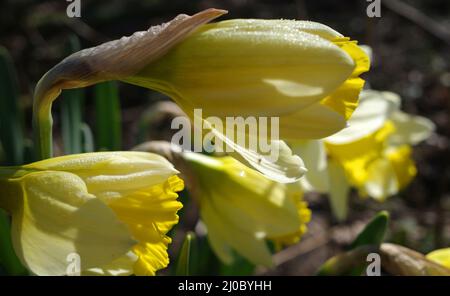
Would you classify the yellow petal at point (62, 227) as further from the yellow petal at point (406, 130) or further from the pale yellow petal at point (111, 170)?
the yellow petal at point (406, 130)

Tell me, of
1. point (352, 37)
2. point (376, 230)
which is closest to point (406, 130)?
point (376, 230)

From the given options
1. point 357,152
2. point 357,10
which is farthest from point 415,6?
point 357,152

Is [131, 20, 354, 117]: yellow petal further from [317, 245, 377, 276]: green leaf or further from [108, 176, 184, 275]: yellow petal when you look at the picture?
[317, 245, 377, 276]: green leaf

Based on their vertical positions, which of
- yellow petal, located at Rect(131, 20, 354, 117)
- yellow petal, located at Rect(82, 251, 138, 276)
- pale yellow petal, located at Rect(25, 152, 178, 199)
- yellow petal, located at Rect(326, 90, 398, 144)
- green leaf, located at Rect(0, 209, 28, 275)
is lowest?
green leaf, located at Rect(0, 209, 28, 275)

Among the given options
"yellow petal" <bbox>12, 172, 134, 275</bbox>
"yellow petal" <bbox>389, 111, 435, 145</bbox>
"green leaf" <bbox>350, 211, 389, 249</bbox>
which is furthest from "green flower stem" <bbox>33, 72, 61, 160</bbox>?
"yellow petal" <bbox>389, 111, 435, 145</bbox>

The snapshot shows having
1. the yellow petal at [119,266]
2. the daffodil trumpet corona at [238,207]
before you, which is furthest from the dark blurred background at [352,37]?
the yellow petal at [119,266]

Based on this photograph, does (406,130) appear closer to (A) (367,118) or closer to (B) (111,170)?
(A) (367,118)

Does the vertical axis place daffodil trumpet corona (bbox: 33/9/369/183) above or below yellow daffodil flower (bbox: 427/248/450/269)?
above
